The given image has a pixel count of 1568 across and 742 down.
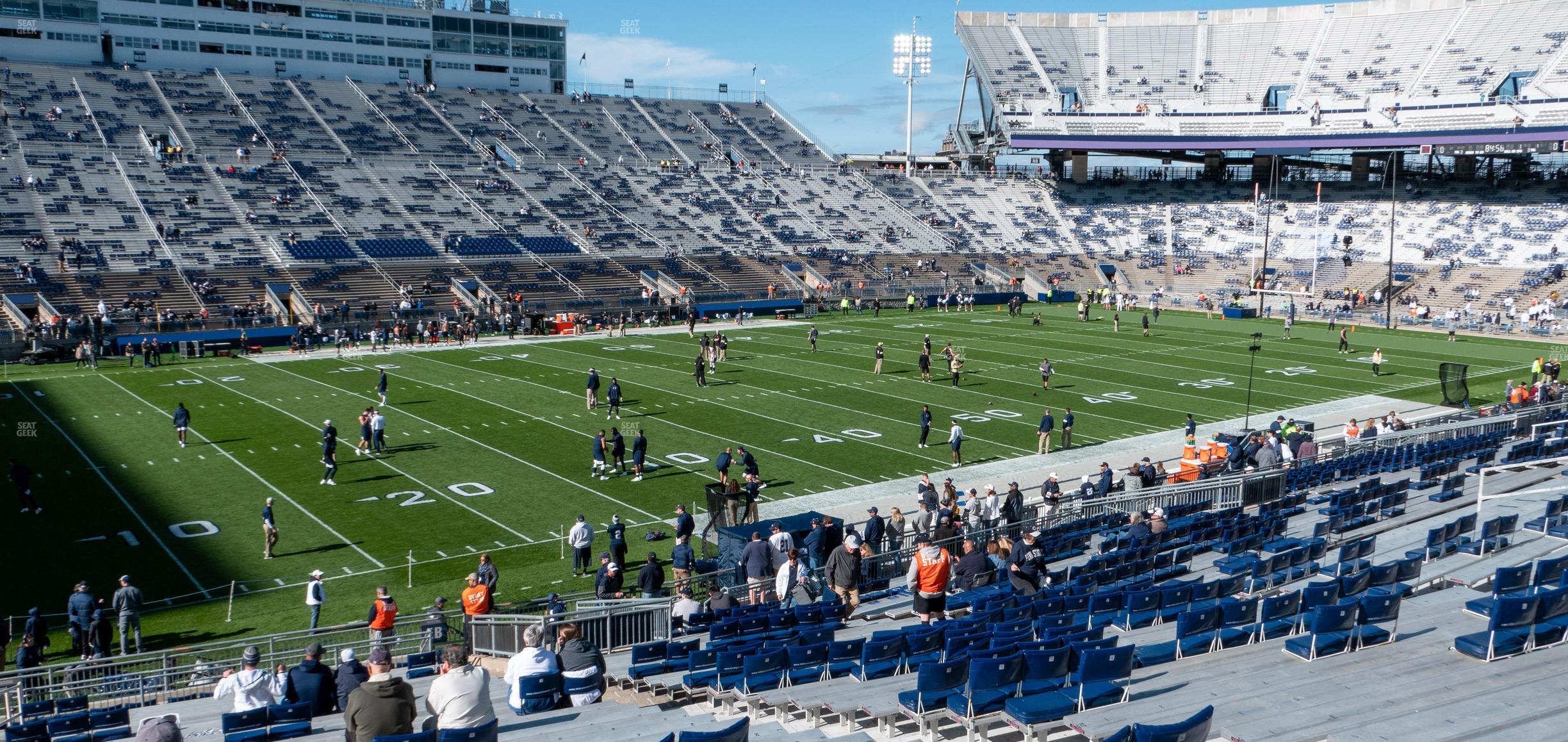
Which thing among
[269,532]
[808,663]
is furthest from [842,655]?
[269,532]

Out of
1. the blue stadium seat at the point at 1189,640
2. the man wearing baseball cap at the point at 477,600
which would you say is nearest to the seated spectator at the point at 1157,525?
the blue stadium seat at the point at 1189,640

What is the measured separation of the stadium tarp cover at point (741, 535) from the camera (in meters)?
16.5

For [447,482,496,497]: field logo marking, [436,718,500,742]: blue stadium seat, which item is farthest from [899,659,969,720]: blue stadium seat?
[447,482,496,497]: field logo marking

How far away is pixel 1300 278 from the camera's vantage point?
65000mm

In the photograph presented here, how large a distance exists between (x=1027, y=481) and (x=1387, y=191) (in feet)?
203

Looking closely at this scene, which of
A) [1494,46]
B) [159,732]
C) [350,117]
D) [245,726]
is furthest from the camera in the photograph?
[350,117]

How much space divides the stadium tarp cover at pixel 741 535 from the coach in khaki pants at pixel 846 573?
238 cm

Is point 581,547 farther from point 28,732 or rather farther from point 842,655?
point 28,732

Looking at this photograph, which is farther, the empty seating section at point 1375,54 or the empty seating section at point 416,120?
the empty seating section at point 1375,54

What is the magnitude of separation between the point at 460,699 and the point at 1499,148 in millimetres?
79946

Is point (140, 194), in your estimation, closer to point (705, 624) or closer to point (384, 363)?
point (384, 363)

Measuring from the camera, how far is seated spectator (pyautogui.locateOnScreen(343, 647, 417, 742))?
710 centimetres

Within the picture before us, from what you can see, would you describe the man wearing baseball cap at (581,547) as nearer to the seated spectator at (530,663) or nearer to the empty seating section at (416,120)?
the seated spectator at (530,663)

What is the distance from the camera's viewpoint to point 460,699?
7.20 metres
